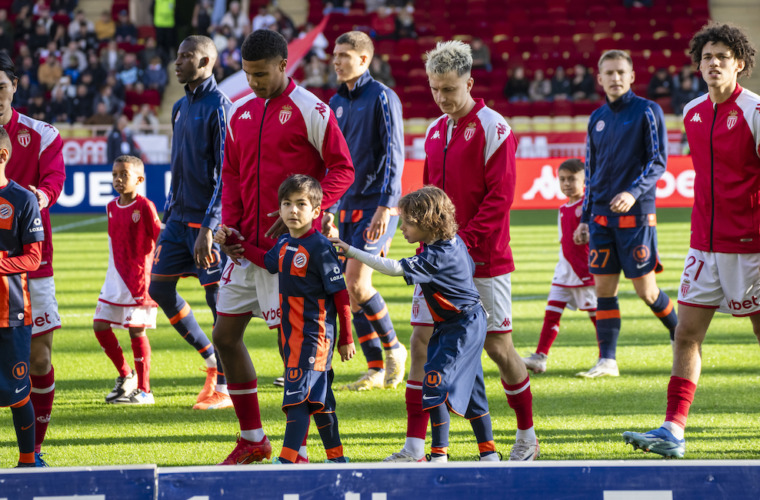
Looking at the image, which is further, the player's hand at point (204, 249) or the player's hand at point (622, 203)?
the player's hand at point (622, 203)

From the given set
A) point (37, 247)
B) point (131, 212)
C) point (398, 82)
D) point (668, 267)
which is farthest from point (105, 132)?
point (37, 247)

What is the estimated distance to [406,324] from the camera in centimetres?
841

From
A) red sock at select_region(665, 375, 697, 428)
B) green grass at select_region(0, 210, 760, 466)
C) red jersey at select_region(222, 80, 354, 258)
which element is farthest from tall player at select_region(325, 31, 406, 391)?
red sock at select_region(665, 375, 697, 428)

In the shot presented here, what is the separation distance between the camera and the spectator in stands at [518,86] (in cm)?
2339

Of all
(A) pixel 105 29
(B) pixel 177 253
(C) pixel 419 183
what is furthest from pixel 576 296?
(A) pixel 105 29

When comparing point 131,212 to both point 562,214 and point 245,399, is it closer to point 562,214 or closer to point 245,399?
point 245,399

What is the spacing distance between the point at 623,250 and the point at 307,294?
112 inches

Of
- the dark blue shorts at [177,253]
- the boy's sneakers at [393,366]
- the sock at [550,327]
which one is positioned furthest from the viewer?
the sock at [550,327]

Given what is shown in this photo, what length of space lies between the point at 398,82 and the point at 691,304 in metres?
20.7

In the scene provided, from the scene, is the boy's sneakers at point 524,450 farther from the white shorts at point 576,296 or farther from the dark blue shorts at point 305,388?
the white shorts at point 576,296

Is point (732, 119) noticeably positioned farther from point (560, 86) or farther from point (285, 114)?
point (560, 86)

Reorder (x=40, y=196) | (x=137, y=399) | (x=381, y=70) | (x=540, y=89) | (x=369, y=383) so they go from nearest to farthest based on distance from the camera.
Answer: (x=40, y=196) < (x=137, y=399) < (x=369, y=383) < (x=381, y=70) < (x=540, y=89)

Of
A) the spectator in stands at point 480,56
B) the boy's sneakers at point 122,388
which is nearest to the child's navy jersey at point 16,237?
the boy's sneakers at point 122,388

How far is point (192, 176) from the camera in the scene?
543 cm
